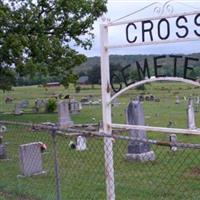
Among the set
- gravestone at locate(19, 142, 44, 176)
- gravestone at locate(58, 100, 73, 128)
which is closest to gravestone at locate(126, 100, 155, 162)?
gravestone at locate(19, 142, 44, 176)

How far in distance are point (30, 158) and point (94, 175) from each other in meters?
1.32

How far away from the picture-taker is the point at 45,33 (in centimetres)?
2938

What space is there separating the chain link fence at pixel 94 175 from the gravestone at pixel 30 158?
0.28 feet

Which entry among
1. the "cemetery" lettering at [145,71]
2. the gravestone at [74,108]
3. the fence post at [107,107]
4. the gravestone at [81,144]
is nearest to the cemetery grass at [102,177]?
the gravestone at [81,144]

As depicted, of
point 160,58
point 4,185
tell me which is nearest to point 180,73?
point 160,58

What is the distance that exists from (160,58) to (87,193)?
3610mm

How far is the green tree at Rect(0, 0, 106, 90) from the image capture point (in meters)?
27.3

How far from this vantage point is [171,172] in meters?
11.9

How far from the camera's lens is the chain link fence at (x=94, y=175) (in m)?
9.23

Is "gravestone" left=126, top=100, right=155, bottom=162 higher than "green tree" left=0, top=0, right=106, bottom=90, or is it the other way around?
"green tree" left=0, top=0, right=106, bottom=90

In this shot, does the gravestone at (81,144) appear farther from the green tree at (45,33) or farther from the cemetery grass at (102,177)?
the green tree at (45,33)

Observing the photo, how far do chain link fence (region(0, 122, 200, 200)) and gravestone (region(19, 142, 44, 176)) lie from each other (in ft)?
0.28

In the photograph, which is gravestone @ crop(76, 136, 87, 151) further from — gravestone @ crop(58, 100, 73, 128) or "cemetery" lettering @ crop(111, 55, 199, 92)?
gravestone @ crop(58, 100, 73, 128)

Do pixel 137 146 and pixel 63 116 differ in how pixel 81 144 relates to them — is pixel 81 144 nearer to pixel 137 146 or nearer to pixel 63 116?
pixel 137 146
